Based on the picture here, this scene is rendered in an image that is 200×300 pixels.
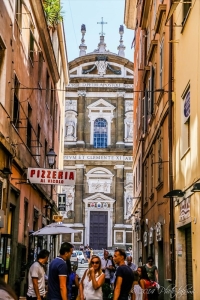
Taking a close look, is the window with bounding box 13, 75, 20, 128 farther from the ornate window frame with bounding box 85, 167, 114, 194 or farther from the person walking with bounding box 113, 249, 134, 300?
the ornate window frame with bounding box 85, 167, 114, 194

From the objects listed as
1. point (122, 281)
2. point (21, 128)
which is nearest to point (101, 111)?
point (21, 128)

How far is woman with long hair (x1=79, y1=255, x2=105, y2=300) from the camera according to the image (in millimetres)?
7203

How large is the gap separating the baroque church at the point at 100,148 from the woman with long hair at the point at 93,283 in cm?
3801

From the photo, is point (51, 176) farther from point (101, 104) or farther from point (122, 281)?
point (101, 104)

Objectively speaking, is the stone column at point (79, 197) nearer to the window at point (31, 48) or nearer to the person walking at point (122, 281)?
the window at point (31, 48)

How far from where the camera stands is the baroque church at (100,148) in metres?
46.1

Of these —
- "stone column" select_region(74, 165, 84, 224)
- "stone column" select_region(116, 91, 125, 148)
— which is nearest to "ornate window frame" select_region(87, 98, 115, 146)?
"stone column" select_region(116, 91, 125, 148)

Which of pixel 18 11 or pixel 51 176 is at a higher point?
pixel 18 11

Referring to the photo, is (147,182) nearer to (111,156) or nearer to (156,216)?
(156,216)

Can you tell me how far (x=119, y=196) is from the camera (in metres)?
46.8

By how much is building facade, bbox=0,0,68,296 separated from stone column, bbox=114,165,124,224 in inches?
922

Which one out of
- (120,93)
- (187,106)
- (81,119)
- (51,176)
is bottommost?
(51,176)

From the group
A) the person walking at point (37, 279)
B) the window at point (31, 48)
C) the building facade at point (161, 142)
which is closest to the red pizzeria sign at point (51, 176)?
the building facade at point (161, 142)

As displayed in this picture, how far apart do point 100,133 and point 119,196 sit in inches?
244
